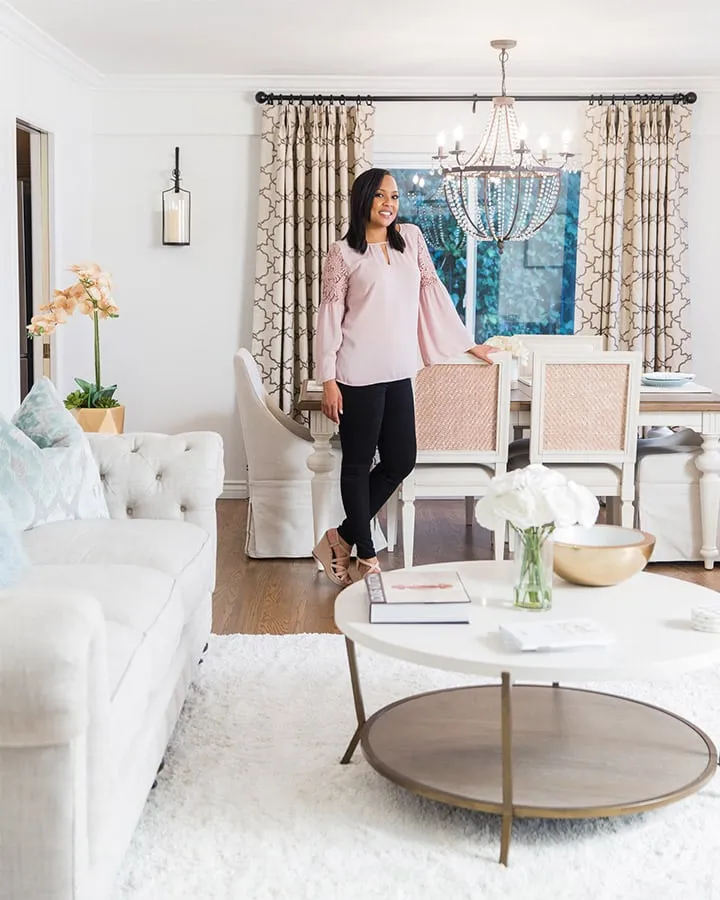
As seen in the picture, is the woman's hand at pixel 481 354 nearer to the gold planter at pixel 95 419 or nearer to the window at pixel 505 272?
the gold planter at pixel 95 419

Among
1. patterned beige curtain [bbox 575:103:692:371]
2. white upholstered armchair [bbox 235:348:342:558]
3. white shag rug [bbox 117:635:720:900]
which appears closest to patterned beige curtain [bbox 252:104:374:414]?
patterned beige curtain [bbox 575:103:692:371]

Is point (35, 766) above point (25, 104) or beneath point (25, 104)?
beneath

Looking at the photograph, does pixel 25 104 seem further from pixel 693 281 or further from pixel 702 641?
pixel 702 641

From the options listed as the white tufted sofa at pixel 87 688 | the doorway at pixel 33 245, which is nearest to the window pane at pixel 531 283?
the doorway at pixel 33 245

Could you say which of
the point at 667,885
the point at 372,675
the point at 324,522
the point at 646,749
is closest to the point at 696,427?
the point at 324,522

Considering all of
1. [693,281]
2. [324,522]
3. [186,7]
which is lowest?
[324,522]

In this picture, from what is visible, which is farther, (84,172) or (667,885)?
(84,172)

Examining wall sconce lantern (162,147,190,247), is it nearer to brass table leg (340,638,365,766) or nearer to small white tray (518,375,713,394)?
small white tray (518,375,713,394)

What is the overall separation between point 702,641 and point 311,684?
1.29m

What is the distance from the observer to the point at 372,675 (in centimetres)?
326

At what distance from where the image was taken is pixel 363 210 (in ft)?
13.4

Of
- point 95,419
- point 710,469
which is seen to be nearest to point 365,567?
point 95,419

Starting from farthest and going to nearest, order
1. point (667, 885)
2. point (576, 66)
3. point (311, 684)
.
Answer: point (576, 66), point (311, 684), point (667, 885)

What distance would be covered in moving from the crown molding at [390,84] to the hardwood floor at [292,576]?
243cm
